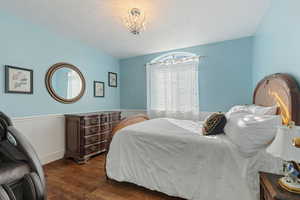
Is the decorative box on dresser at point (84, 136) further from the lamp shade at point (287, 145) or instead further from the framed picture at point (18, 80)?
the lamp shade at point (287, 145)

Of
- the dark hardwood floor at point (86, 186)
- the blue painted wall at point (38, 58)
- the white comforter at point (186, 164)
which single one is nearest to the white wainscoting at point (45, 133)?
the blue painted wall at point (38, 58)

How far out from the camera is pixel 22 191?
1.08 metres

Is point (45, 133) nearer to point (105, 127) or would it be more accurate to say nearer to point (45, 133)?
point (45, 133)

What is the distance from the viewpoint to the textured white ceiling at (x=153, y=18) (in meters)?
1.98

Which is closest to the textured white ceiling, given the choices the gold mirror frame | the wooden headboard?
the gold mirror frame

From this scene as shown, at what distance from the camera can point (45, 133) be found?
2.71 m

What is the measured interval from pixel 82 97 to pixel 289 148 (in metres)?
3.44

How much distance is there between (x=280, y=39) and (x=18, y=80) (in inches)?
145

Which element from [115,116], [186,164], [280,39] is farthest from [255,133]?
[115,116]

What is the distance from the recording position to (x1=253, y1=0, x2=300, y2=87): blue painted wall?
1401 mm

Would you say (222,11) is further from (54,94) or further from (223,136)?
(54,94)

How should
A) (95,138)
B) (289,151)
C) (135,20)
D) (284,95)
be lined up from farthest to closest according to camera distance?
(95,138), (135,20), (284,95), (289,151)

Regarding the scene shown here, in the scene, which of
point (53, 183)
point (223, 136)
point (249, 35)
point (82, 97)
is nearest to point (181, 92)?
point (249, 35)

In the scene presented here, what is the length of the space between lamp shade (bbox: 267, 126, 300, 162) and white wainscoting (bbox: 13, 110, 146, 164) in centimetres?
322
